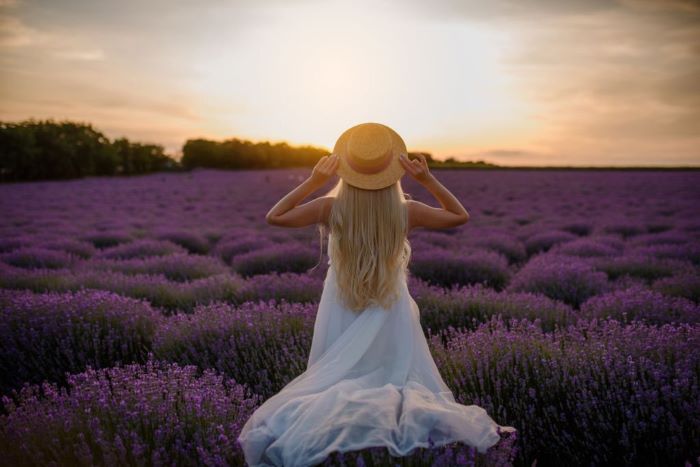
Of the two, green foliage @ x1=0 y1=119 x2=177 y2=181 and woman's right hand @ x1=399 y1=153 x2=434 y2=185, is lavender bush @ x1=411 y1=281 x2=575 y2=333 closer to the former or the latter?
woman's right hand @ x1=399 y1=153 x2=434 y2=185

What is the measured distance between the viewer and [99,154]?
44.5 m

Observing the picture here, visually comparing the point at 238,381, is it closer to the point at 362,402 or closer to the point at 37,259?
the point at 362,402

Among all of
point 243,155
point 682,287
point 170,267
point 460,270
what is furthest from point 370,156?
point 243,155

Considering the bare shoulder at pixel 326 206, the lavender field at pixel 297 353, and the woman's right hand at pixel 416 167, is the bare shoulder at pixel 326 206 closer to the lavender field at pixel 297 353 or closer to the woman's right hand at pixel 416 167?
the woman's right hand at pixel 416 167

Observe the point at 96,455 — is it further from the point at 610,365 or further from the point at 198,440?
the point at 610,365

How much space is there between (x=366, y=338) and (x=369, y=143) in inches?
32.5

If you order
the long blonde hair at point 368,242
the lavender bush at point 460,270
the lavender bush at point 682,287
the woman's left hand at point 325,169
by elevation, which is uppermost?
the woman's left hand at point 325,169

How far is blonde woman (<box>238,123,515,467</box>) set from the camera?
1.81m

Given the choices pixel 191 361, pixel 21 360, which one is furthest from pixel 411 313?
pixel 21 360

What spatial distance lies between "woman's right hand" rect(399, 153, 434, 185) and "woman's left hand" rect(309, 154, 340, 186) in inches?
11.2

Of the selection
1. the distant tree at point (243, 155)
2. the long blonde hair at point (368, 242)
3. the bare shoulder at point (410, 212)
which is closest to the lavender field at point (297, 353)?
the long blonde hair at point (368, 242)

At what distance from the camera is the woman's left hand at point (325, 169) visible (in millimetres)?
2232

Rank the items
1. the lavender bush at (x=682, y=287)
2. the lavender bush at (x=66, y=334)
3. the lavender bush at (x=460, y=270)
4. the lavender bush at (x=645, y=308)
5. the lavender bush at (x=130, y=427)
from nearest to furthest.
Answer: the lavender bush at (x=130, y=427)
the lavender bush at (x=66, y=334)
the lavender bush at (x=645, y=308)
the lavender bush at (x=682, y=287)
the lavender bush at (x=460, y=270)

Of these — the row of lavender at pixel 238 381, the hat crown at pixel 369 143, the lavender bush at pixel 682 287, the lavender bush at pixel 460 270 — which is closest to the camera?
the row of lavender at pixel 238 381
